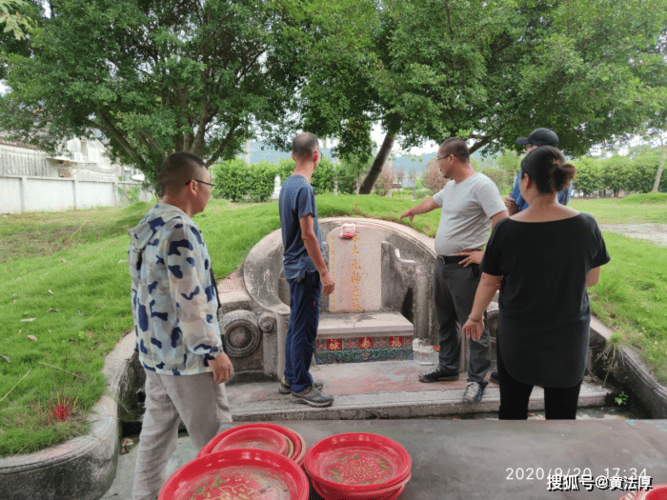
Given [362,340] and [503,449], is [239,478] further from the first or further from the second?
[362,340]

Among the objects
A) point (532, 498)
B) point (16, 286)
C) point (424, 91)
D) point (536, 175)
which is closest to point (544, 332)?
point (536, 175)

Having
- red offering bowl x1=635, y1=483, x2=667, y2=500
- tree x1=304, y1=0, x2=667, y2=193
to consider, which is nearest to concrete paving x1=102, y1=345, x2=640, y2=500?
red offering bowl x1=635, y1=483, x2=667, y2=500

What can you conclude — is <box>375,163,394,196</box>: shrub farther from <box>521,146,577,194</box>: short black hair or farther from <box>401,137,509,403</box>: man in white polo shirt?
<box>521,146,577,194</box>: short black hair

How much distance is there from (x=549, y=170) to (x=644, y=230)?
13.3 meters

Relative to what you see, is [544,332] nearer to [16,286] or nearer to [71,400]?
[71,400]

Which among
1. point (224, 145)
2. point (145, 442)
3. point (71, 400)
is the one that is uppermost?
point (224, 145)

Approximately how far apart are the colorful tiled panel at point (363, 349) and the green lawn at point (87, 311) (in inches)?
64.8

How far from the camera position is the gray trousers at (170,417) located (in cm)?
186

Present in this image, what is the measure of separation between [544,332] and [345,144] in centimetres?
981

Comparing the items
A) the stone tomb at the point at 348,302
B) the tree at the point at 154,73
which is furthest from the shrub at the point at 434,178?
the stone tomb at the point at 348,302

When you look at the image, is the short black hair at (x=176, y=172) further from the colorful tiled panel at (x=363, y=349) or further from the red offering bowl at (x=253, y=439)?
the colorful tiled panel at (x=363, y=349)

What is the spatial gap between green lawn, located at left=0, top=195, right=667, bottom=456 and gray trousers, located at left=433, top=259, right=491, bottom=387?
174 cm

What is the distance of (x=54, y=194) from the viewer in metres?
16.0

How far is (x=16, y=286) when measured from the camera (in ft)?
18.7
